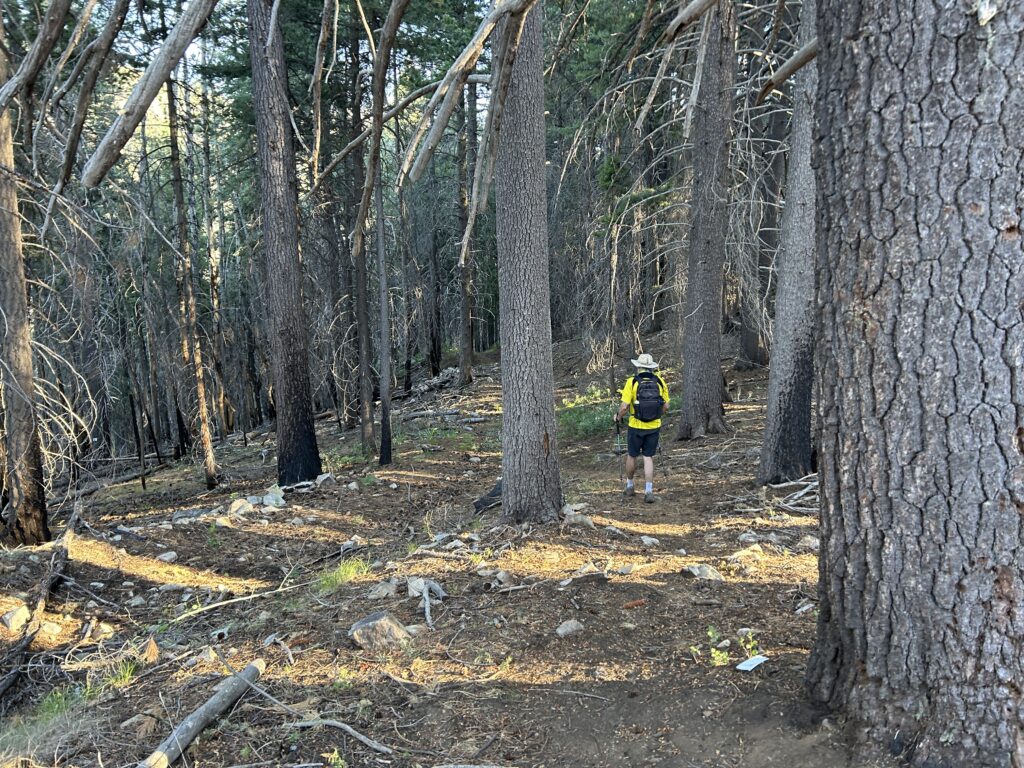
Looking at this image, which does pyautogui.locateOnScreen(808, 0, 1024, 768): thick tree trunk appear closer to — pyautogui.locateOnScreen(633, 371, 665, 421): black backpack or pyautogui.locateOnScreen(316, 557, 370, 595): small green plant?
pyautogui.locateOnScreen(316, 557, 370, 595): small green plant

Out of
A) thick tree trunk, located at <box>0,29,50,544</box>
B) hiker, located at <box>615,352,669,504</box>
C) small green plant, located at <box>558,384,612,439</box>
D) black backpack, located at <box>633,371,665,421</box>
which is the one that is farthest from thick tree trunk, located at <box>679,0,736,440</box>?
thick tree trunk, located at <box>0,29,50,544</box>

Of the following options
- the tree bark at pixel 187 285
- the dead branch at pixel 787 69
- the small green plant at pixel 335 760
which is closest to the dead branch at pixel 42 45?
the dead branch at pixel 787 69

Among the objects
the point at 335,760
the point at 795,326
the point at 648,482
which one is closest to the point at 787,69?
the point at 335,760

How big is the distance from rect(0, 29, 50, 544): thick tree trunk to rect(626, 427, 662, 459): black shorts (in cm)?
685

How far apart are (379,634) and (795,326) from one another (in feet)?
18.3

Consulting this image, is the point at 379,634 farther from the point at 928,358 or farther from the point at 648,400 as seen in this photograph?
the point at 648,400

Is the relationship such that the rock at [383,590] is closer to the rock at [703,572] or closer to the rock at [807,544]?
the rock at [703,572]

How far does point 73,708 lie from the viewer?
4316 millimetres

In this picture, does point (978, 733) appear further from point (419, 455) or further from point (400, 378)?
point (400, 378)

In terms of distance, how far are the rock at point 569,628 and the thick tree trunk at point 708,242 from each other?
7.37 m

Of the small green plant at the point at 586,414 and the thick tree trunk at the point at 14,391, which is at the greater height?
the thick tree trunk at the point at 14,391

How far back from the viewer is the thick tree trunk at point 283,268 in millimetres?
11047

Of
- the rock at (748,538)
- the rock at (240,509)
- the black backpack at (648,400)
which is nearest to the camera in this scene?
the rock at (748,538)

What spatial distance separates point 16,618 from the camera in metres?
5.88
